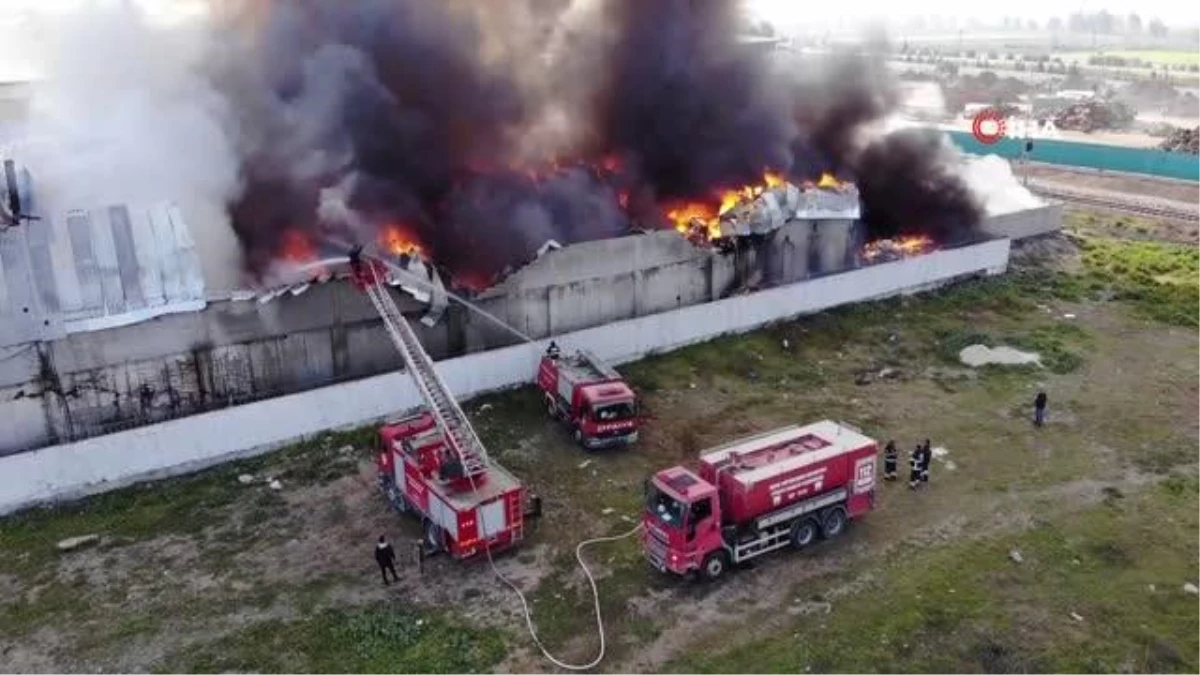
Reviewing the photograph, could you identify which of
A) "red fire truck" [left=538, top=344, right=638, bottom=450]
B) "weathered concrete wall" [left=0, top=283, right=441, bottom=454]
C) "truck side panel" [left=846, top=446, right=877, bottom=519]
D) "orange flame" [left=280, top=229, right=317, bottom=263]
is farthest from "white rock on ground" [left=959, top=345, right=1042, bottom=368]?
"orange flame" [left=280, top=229, right=317, bottom=263]

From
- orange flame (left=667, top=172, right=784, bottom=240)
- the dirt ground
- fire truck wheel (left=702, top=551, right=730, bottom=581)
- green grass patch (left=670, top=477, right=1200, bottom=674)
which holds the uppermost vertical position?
orange flame (left=667, top=172, right=784, bottom=240)

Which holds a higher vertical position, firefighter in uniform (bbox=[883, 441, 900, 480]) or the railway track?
the railway track

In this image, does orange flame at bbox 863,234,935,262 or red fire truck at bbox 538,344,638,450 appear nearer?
red fire truck at bbox 538,344,638,450

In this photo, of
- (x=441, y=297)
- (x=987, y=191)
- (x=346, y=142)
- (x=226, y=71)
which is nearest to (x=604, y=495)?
(x=441, y=297)

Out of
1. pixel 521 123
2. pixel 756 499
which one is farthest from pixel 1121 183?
pixel 756 499

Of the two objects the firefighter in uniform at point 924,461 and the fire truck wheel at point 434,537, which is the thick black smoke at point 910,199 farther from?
the fire truck wheel at point 434,537

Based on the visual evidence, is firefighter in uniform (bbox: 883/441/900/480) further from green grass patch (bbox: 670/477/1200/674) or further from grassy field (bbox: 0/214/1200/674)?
green grass patch (bbox: 670/477/1200/674)

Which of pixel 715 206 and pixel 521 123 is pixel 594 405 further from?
pixel 521 123
